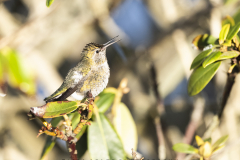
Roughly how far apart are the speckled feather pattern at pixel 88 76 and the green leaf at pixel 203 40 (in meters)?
0.34

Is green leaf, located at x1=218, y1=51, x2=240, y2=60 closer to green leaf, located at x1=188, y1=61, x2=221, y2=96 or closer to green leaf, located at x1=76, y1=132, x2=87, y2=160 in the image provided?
green leaf, located at x1=188, y1=61, x2=221, y2=96

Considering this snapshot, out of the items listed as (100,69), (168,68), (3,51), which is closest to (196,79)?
(100,69)

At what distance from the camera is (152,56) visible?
1859mm

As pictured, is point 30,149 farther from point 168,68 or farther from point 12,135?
point 168,68

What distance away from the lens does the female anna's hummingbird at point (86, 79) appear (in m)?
0.67

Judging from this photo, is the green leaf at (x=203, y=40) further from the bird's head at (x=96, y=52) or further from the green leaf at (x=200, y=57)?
the bird's head at (x=96, y=52)

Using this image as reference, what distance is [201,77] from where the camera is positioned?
0.67m

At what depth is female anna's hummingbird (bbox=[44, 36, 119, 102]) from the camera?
67 centimetres

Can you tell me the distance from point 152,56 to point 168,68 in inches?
8.9

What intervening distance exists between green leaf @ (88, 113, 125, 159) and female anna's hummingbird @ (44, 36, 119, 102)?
17 cm

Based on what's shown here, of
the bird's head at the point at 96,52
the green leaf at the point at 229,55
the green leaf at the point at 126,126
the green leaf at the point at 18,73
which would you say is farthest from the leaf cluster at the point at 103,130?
the green leaf at the point at 229,55

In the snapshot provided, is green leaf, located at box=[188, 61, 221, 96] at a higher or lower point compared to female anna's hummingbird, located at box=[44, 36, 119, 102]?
lower

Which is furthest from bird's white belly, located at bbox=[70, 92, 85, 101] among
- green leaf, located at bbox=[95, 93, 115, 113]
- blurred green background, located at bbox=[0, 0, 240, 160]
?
blurred green background, located at bbox=[0, 0, 240, 160]

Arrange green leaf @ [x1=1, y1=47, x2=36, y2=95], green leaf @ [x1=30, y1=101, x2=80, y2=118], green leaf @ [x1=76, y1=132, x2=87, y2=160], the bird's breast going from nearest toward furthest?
1. green leaf @ [x1=30, y1=101, x2=80, y2=118]
2. the bird's breast
3. green leaf @ [x1=76, y1=132, x2=87, y2=160]
4. green leaf @ [x1=1, y1=47, x2=36, y2=95]
